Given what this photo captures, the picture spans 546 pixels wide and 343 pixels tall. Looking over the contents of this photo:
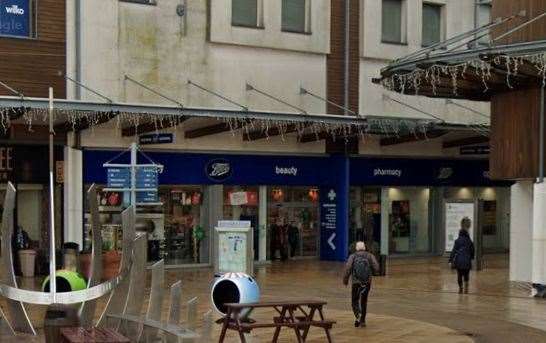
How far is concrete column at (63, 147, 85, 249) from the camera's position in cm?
2638

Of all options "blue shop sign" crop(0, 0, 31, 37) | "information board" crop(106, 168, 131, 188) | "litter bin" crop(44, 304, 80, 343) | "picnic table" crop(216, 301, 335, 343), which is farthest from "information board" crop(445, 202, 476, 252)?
"litter bin" crop(44, 304, 80, 343)

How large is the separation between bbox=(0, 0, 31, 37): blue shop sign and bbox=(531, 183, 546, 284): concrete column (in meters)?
13.4

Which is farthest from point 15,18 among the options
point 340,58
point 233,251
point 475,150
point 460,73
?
point 475,150

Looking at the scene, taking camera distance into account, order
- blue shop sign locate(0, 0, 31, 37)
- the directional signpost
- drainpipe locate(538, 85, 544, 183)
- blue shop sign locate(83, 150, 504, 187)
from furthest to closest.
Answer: blue shop sign locate(83, 150, 504, 187), blue shop sign locate(0, 0, 31, 37), the directional signpost, drainpipe locate(538, 85, 544, 183)

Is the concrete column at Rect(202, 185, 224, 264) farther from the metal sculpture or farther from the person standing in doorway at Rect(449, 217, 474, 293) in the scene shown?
the metal sculpture

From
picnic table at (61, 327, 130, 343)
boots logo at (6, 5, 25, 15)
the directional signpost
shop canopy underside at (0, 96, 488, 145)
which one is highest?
boots logo at (6, 5, 25, 15)

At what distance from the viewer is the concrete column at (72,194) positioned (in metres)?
26.4

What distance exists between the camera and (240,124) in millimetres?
27625

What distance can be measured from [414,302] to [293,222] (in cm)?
1223

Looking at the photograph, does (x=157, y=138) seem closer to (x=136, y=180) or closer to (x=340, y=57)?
(x=136, y=180)

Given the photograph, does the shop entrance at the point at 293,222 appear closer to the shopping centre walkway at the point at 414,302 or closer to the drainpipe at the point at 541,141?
the shopping centre walkway at the point at 414,302

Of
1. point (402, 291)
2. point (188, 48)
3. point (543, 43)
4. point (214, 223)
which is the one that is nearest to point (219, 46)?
point (188, 48)

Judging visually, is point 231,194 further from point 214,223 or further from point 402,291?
point 402,291

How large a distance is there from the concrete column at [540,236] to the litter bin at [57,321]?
456 inches
